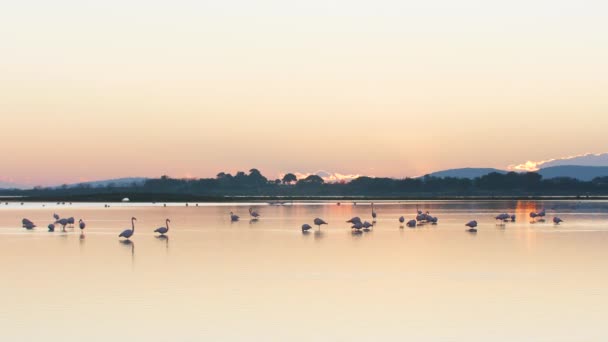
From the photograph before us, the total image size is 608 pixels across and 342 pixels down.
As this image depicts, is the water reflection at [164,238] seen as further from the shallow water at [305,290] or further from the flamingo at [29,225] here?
the flamingo at [29,225]

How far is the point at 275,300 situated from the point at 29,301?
455 centimetres

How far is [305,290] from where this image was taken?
60.7 feet

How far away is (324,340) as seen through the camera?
42.8 feet

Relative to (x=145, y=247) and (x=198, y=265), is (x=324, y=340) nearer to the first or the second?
(x=198, y=265)

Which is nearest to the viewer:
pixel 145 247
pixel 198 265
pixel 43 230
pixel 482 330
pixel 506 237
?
pixel 482 330

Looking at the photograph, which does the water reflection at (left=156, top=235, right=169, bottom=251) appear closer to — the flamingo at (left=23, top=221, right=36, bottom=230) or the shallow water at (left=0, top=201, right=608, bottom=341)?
the shallow water at (left=0, top=201, right=608, bottom=341)

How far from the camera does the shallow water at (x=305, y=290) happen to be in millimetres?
13906

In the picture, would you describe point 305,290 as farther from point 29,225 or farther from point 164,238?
point 29,225

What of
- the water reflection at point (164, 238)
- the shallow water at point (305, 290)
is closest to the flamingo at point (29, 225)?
the water reflection at point (164, 238)

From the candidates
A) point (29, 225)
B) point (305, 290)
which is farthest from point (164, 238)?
point (305, 290)

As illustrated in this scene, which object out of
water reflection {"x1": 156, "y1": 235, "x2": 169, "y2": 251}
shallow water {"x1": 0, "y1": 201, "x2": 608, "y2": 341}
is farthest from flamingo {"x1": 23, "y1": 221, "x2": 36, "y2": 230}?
shallow water {"x1": 0, "y1": 201, "x2": 608, "y2": 341}

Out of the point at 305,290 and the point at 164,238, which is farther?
the point at 164,238

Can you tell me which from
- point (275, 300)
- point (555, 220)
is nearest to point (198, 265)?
point (275, 300)

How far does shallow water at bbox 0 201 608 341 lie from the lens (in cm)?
1391
